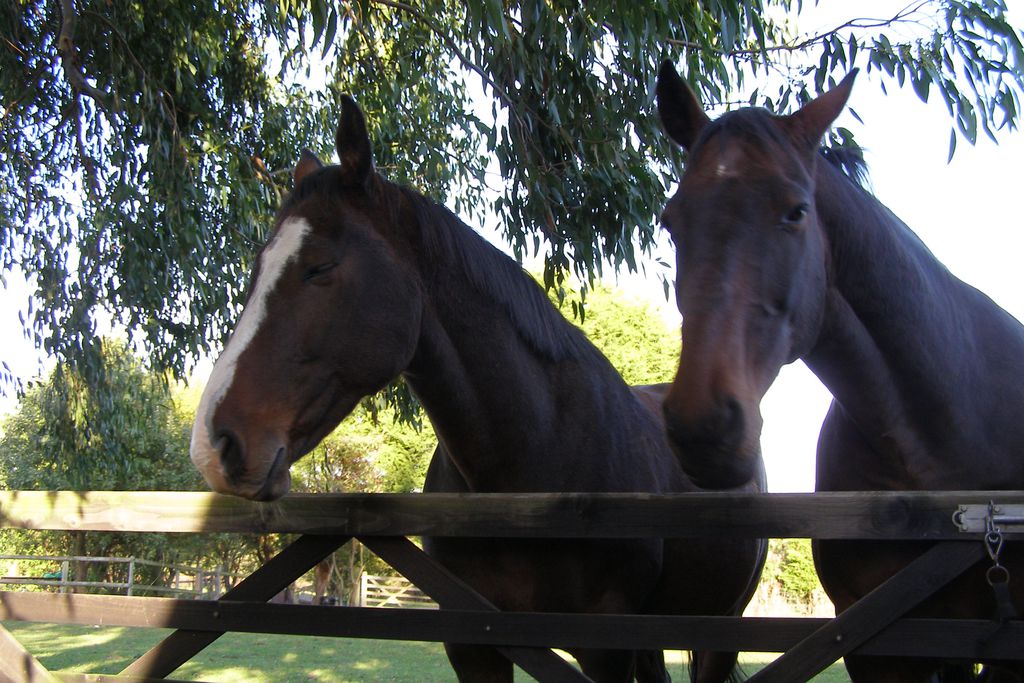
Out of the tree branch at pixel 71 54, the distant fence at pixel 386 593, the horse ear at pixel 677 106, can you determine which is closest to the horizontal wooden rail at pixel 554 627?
the horse ear at pixel 677 106

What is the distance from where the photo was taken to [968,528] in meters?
1.99

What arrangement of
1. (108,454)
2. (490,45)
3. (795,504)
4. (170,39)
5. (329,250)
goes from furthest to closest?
(108,454), (170,39), (490,45), (329,250), (795,504)

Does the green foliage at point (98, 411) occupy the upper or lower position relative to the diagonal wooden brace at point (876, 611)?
upper

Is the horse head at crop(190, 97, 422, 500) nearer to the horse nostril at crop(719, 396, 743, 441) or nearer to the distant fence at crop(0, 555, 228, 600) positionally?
the horse nostril at crop(719, 396, 743, 441)

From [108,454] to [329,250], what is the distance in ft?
30.1

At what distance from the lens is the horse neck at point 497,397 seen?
2818mm

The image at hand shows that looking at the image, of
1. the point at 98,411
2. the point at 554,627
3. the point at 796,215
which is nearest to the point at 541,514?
the point at 554,627

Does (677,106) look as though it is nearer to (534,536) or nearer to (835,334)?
(835,334)

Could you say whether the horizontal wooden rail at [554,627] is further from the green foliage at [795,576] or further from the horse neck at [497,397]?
the green foliage at [795,576]

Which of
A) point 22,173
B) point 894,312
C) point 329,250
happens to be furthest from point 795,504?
point 22,173

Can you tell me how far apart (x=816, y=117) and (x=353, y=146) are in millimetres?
1363

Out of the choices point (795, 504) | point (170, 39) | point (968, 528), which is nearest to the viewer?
point (968, 528)

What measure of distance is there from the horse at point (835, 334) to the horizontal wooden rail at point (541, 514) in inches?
14.0

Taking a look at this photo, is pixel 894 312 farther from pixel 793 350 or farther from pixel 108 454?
pixel 108 454
